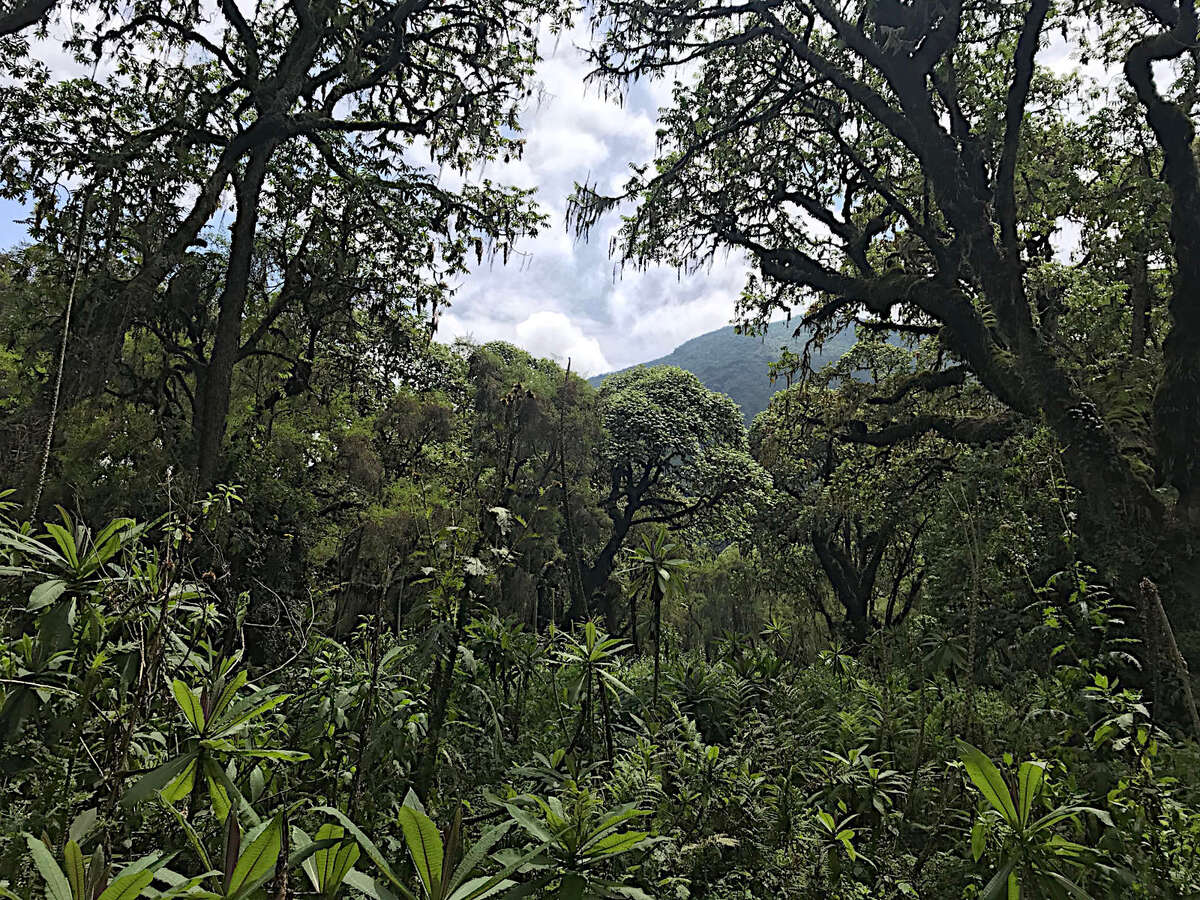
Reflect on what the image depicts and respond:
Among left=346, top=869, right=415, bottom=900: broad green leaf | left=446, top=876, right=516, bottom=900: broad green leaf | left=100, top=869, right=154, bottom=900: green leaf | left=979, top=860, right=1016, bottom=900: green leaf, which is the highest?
left=100, top=869, right=154, bottom=900: green leaf

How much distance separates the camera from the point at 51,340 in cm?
632

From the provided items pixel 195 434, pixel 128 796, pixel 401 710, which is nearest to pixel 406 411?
pixel 195 434

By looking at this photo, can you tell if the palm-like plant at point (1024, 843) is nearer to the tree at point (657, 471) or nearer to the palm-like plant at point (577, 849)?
the palm-like plant at point (577, 849)

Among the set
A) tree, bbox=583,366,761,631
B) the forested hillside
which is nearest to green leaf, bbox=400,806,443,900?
the forested hillside

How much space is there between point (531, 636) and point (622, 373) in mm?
Result: 18676

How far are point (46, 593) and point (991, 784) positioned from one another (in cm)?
267

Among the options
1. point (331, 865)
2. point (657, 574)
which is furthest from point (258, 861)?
point (657, 574)

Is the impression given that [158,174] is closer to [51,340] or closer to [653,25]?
[51,340]

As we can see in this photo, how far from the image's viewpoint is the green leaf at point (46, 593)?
1.73 meters

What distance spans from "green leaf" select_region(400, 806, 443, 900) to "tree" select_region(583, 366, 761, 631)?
569 inches

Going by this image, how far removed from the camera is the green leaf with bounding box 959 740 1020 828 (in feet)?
5.80

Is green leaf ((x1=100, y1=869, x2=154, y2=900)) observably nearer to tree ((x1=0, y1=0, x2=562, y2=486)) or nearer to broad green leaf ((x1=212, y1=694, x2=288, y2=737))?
broad green leaf ((x1=212, y1=694, x2=288, y2=737))

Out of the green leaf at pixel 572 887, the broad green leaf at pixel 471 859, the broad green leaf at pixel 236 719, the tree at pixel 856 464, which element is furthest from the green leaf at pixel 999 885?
the tree at pixel 856 464

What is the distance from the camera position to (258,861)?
4.06 feet
